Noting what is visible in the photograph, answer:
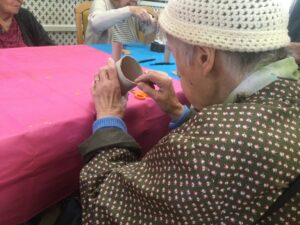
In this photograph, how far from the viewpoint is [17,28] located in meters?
1.86

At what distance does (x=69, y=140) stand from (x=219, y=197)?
406 millimetres

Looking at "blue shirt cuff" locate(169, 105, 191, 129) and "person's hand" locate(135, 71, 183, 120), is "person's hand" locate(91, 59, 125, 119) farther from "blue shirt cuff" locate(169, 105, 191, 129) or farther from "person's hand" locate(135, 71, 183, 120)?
"blue shirt cuff" locate(169, 105, 191, 129)

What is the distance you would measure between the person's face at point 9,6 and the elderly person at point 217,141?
133 centimetres

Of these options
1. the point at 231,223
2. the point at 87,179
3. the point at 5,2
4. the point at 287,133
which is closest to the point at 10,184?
the point at 87,179

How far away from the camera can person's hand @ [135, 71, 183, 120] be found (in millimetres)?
883

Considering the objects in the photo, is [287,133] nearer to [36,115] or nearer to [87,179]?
[87,179]

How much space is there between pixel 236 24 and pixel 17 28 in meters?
1.65

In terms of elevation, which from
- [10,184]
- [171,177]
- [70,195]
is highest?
[171,177]

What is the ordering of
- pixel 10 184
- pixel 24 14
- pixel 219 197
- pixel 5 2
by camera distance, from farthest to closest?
pixel 24 14 → pixel 5 2 → pixel 10 184 → pixel 219 197

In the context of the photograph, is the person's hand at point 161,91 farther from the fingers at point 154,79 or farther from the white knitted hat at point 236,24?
the white knitted hat at point 236,24

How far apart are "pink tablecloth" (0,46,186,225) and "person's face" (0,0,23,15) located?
0.80 metres

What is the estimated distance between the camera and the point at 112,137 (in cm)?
72

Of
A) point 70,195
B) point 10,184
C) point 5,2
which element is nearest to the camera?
point 10,184

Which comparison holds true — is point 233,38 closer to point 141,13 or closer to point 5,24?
point 141,13
